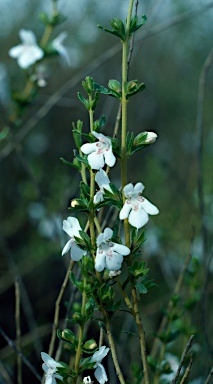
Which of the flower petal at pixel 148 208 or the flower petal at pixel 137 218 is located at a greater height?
the flower petal at pixel 148 208

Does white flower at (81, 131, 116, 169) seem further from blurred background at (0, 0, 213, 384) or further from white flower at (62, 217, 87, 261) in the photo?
blurred background at (0, 0, 213, 384)

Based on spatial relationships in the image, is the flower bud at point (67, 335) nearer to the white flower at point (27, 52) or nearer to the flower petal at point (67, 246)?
the flower petal at point (67, 246)

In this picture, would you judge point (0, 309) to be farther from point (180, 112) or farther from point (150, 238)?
point (180, 112)

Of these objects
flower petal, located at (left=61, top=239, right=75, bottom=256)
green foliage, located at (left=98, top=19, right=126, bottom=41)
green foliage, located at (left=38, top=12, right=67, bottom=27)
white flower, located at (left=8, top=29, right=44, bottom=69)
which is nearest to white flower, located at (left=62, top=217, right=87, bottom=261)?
flower petal, located at (left=61, top=239, right=75, bottom=256)

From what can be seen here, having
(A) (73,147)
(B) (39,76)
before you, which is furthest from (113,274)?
(A) (73,147)

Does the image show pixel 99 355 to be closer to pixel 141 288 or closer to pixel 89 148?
pixel 141 288

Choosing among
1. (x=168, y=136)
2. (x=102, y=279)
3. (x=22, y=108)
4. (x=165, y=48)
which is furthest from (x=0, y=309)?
(x=165, y=48)

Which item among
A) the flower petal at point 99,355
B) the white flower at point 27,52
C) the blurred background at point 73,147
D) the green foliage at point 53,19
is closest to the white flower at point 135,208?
the flower petal at point 99,355

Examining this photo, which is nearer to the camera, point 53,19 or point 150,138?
point 150,138
